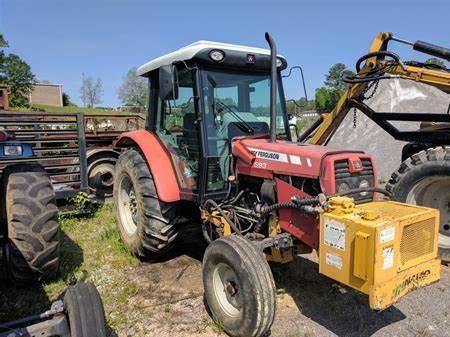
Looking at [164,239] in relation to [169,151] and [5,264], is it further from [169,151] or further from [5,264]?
[5,264]

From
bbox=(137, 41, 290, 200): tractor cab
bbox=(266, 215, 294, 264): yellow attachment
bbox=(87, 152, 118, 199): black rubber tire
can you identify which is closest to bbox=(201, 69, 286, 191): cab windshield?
bbox=(137, 41, 290, 200): tractor cab

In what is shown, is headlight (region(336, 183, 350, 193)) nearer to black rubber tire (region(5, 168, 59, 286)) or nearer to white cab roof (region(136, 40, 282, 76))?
white cab roof (region(136, 40, 282, 76))

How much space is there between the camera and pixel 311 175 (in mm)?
3176

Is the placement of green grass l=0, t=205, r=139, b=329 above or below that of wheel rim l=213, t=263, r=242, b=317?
below

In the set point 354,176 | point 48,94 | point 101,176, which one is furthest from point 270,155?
point 48,94

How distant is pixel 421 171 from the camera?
460 centimetres

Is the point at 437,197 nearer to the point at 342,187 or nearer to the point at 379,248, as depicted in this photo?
the point at 342,187

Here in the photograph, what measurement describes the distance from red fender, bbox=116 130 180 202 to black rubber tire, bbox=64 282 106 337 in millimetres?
1628

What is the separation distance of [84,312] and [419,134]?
4659 millimetres

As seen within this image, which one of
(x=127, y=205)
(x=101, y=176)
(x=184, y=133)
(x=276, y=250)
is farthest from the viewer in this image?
(x=101, y=176)

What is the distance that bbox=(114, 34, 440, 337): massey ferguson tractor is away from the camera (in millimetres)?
2654

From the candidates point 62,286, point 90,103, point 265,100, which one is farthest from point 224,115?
point 90,103

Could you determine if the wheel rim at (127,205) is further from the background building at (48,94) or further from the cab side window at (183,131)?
the background building at (48,94)

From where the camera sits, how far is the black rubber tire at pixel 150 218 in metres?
4.07
